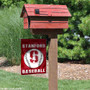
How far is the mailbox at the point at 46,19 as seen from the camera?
4.61m

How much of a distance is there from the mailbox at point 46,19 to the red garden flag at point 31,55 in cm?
20

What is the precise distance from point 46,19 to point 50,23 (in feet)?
0.33

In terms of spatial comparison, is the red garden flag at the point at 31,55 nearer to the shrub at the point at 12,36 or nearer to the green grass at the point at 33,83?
the green grass at the point at 33,83

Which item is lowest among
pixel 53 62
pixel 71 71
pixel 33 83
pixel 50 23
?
pixel 71 71

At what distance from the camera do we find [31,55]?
4742 millimetres

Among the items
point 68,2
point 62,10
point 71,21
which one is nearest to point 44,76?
point 71,21

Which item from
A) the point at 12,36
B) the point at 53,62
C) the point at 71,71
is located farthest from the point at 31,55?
the point at 12,36

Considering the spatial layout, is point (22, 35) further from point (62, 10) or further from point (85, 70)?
point (62, 10)

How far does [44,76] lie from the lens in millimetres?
9156

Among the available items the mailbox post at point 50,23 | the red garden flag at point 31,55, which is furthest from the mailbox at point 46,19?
the red garden flag at point 31,55

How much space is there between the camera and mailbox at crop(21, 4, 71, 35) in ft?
15.1

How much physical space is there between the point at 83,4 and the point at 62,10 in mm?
6184

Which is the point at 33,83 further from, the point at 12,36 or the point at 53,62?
the point at 12,36

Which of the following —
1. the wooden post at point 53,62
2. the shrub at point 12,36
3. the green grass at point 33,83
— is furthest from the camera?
the shrub at point 12,36
